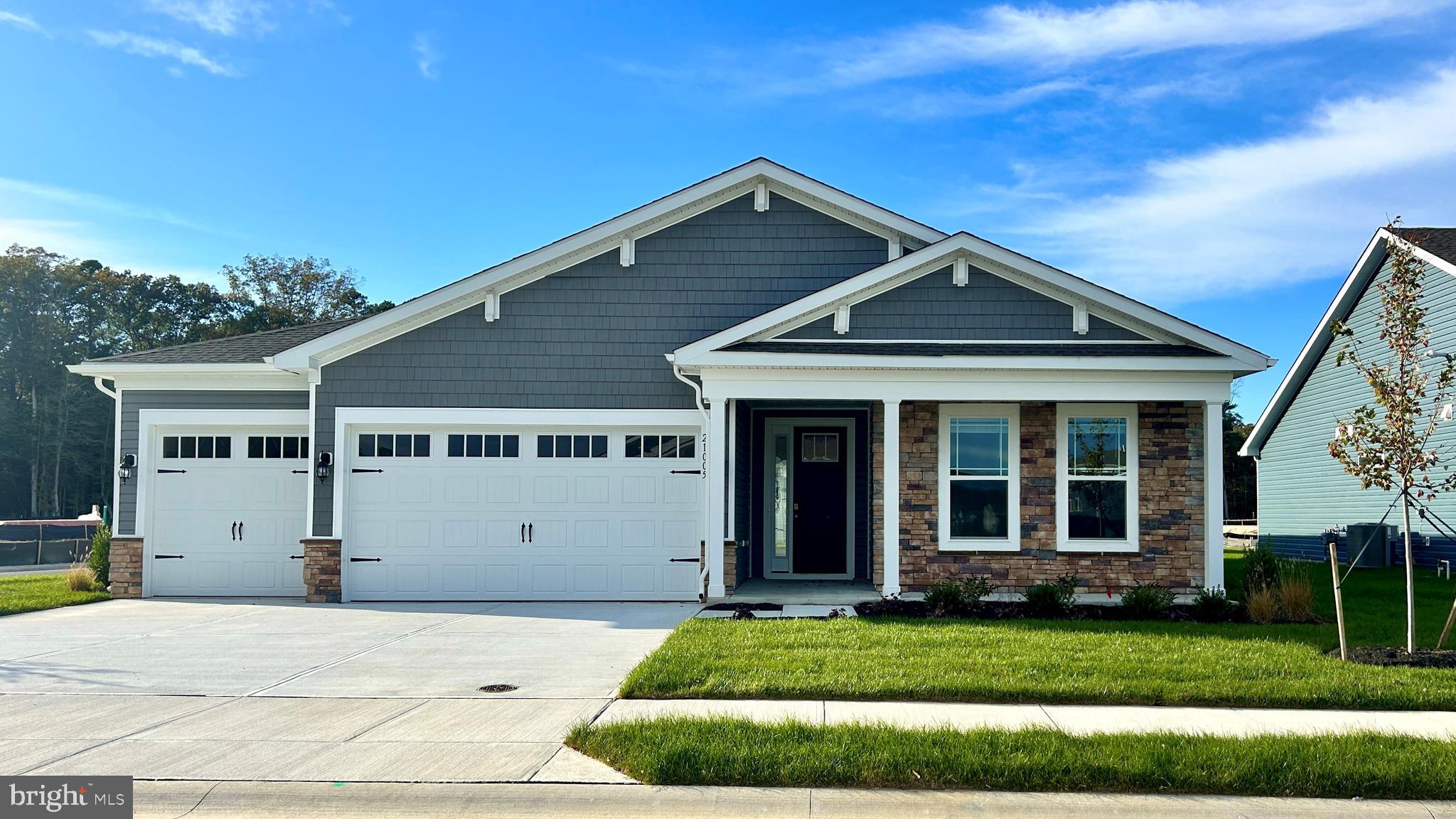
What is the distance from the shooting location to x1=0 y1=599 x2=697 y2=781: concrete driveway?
6137mm

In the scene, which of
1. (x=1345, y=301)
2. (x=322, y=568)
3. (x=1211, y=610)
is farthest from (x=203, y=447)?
(x=1345, y=301)

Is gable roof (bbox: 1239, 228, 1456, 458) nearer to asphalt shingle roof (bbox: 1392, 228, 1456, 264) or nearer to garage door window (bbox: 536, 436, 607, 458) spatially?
asphalt shingle roof (bbox: 1392, 228, 1456, 264)

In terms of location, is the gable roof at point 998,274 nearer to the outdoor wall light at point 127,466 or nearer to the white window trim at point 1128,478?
the white window trim at point 1128,478

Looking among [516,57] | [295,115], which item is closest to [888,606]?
[516,57]

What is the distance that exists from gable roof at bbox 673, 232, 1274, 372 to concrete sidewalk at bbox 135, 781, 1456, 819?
313 inches

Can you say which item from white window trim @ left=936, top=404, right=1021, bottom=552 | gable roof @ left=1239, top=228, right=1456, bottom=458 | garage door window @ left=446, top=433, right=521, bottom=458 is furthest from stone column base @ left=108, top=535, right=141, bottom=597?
gable roof @ left=1239, top=228, right=1456, bottom=458

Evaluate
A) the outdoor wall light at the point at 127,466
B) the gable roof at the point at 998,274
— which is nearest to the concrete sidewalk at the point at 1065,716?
the gable roof at the point at 998,274

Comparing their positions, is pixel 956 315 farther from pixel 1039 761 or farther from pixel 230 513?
pixel 230 513

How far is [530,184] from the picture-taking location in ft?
62.6

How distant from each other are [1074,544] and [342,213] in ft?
73.4

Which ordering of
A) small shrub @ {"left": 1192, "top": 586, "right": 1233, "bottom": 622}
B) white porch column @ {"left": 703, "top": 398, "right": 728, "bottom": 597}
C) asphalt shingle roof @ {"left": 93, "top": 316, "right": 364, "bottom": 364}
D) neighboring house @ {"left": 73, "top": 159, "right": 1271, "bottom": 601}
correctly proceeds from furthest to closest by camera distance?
asphalt shingle roof @ {"left": 93, "top": 316, "right": 364, "bottom": 364} < white porch column @ {"left": 703, "top": 398, "right": 728, "bottom": 597} < neighboring house @ {"left": 73, "top": 159, "right": 1271, "bottom": 601} < small shrub @ {"left": 1192, "top": 586, "right": 1233, "bottom": 622}

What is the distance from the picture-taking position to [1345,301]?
2225cm

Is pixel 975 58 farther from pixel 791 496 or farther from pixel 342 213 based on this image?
pixel 342 213

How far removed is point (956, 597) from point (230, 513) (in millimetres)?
9986
